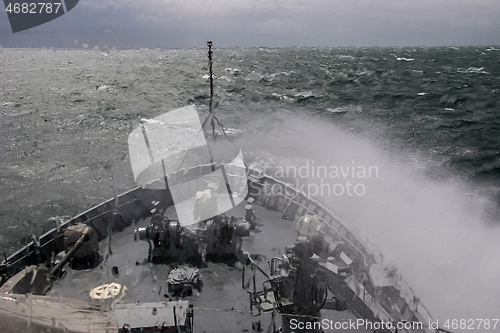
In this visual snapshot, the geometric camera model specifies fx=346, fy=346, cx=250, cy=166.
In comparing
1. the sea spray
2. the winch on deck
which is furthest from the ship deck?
the sea spray

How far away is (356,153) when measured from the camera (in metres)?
45.3

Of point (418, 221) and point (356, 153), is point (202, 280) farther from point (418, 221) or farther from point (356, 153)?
point (356, 153)

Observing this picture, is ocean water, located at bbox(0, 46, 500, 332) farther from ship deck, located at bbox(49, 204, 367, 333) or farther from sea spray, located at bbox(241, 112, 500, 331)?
ship deck, located at bbox(49, 204, 367, 333)

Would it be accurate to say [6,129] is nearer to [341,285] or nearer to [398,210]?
[398,210]

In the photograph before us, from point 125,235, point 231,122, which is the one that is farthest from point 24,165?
point 125,235

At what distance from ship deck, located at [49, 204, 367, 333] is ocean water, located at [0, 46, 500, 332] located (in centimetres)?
1593

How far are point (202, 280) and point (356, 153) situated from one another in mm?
36821

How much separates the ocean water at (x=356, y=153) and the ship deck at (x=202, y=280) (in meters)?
15.9

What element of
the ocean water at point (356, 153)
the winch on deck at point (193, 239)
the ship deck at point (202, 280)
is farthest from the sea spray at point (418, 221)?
the winch on deck at point (193, 239)

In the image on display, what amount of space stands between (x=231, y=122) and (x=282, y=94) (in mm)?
22773

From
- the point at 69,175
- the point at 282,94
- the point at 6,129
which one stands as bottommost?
the point at 69,175

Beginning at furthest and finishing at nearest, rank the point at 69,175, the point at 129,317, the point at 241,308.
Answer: the point at 69,175
the point at 241,308
the point at 129,317

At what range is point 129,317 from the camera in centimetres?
945

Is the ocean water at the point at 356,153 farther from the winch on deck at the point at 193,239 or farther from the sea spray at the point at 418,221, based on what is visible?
the winch on deck at the point at 193,239
